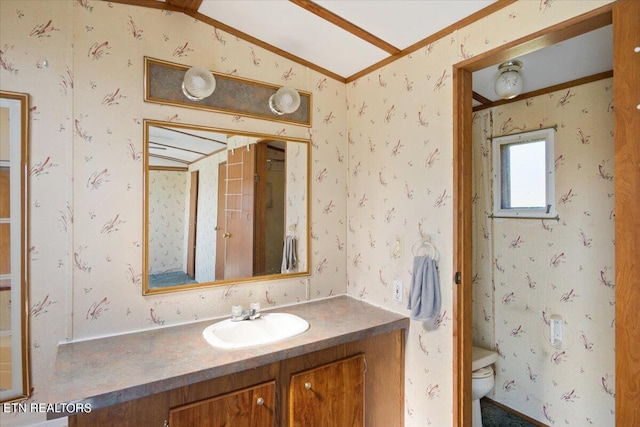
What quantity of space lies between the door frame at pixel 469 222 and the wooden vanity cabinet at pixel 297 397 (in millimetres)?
343

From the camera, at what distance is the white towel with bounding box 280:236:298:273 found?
2012 millimetres

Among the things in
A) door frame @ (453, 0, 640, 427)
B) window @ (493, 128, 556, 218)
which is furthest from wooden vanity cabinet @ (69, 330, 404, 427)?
window @ (493, 128, 556, 218)

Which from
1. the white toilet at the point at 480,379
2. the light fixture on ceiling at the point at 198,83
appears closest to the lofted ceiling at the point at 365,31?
the light fixture on ceiling at the point at 198,83

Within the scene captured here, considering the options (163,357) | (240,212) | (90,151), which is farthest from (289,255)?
(90,151)

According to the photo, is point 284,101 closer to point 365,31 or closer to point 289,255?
point 365,31

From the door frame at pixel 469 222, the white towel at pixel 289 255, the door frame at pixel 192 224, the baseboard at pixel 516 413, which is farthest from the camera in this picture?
the baseboard at pixel 516 413

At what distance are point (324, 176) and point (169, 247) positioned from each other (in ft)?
3.35

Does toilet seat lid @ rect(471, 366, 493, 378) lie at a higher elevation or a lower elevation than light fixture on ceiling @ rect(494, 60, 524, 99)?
lower

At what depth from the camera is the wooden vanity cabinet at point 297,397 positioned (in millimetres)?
1172

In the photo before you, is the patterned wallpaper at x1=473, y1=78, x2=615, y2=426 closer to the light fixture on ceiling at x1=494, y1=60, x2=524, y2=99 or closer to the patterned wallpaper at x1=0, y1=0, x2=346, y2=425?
the light fixture on ceiling at x1=494, y1=60, x2=524, y2=99

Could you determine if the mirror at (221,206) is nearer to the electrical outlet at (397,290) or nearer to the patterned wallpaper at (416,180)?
the patterned wallpaper at (416,180)

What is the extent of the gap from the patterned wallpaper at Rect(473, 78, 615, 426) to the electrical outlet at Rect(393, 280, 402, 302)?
3.19 ft

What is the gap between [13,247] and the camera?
1329 mm

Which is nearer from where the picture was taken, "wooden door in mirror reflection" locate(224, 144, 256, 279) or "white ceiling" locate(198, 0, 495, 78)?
"white ceiling" locate(198, 0, 495, 78)
